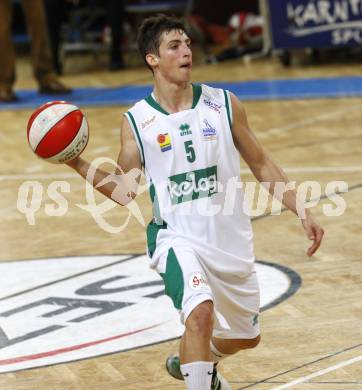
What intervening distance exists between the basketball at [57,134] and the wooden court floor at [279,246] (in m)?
1.14

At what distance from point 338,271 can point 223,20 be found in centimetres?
1351

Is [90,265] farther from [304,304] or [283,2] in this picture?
[283,2]

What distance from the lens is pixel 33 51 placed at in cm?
1517

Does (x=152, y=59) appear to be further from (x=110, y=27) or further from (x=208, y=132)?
(x=110, y=27)

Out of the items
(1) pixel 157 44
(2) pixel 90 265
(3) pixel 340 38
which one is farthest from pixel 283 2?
(1) pixel 157 44

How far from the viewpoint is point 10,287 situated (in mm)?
7387

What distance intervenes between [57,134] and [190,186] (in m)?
0.61

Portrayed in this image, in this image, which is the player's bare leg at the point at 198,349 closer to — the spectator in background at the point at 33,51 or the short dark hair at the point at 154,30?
the short dark hair at the point at 154,30

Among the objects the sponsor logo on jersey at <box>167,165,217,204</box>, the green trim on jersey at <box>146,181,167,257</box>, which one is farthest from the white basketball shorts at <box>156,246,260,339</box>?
the sponsor logo on jersey at <box>167,165,217,204</box>

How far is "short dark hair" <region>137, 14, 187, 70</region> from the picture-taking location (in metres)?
5.40

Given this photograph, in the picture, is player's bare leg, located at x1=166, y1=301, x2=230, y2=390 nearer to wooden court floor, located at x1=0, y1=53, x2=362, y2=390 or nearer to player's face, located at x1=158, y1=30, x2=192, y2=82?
wooden court floor, located at x1=0, y1=53, x2=362, y2=390

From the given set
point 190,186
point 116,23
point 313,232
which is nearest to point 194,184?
point 190,186

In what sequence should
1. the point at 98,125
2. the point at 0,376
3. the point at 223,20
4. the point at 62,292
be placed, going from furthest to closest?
the point at 223,20 → the point at 98,125 → the point at 62,292 → the point at 0,376

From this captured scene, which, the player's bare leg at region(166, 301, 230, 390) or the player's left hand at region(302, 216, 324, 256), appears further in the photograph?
the player's left hand at region(302, 216, 324, 256)
